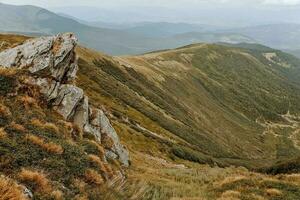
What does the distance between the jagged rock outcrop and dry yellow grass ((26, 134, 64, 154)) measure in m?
13.0

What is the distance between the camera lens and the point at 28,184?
13516mm

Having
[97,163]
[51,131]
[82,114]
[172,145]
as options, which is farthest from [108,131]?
[172,145]

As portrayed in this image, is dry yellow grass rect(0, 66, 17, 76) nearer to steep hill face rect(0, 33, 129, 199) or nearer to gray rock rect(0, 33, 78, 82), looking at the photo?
steep hill face rect(0, 33, 129, 199)

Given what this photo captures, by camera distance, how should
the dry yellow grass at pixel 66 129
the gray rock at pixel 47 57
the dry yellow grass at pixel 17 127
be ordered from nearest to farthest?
the dry yellow grass at pixel 17 127 → the dry yellow grass at pixel 66 129 → the gray rock at pixel 47 57

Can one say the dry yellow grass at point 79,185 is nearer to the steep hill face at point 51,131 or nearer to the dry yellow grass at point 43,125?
the steep hill face at point 51,131

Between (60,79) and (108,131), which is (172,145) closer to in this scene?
(108,131)

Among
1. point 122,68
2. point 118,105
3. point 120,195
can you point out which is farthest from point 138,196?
point 122,68

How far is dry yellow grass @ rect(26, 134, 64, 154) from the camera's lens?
1786cm

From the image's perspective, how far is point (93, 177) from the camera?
18.1 meters

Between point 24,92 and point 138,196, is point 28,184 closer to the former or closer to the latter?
point 138,196

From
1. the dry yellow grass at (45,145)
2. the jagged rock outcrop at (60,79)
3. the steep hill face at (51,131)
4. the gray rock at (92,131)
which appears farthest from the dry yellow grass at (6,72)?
the dry yellow grass at (45,145)

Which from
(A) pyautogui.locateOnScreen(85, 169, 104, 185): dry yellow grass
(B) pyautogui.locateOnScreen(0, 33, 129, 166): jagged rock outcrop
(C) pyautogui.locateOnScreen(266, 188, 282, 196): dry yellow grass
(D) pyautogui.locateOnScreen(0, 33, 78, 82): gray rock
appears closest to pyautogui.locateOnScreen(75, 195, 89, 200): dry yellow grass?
(A) pyautogui.locateOnScreen(85, 169, 104, 185): dry yellow grass

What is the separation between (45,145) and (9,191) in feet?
22.4

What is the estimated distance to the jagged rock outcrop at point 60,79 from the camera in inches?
1286
